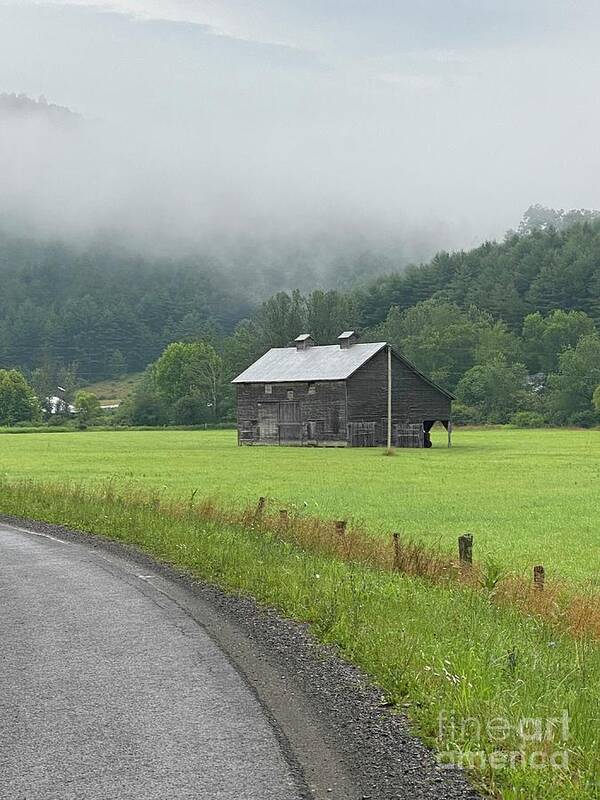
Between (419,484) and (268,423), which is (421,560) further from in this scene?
(268,423)

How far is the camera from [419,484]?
1527 inches

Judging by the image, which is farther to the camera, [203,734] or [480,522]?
[480,522]

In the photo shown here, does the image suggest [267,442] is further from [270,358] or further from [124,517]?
[124,517]

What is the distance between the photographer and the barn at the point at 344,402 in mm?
77125

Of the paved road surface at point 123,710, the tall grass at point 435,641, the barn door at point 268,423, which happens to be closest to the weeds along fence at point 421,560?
the tall grass at point 435,641

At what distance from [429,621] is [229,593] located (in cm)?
325

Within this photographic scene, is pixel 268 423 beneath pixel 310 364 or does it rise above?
beneath

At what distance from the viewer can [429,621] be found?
1043 cm

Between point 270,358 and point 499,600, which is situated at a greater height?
point 270,358

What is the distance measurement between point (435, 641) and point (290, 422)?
7084 cm

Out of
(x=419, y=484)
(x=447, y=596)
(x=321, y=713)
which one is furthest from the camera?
(x=419, y=484)

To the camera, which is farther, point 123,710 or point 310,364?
point 310,364

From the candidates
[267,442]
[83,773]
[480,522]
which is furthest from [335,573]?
[267,442]

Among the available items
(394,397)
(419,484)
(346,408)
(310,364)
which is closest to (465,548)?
(419,484)
